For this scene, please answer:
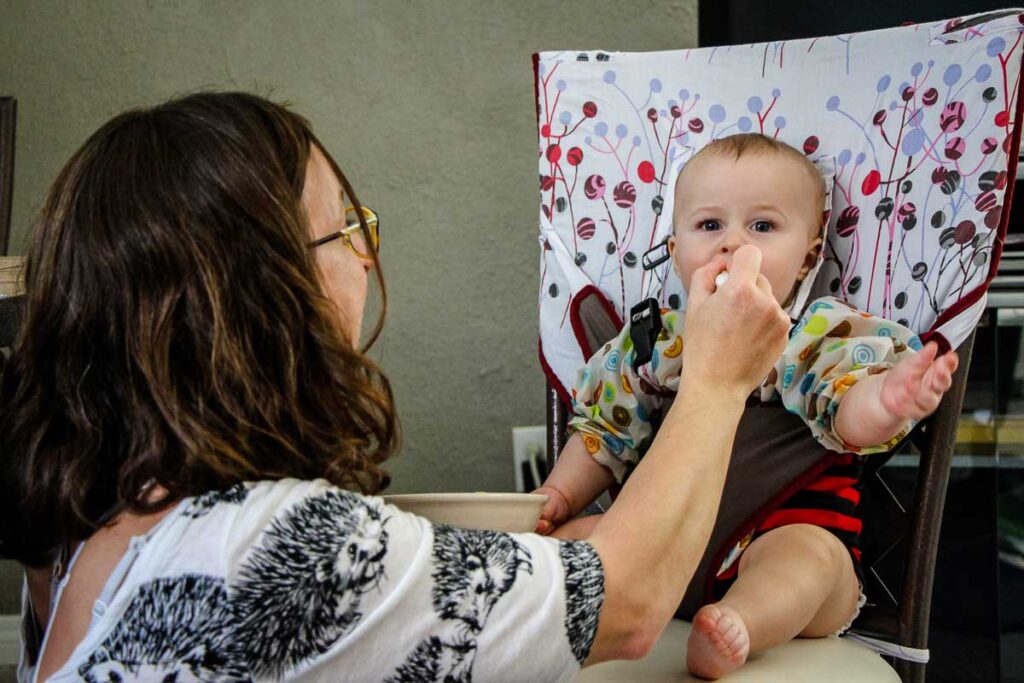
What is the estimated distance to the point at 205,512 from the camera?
674 mm

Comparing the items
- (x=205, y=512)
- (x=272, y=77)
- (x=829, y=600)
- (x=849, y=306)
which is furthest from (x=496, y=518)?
(x=272, y=77)

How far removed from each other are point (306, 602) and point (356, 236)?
0.32 meters

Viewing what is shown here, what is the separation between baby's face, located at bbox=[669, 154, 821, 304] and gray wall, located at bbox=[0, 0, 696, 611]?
101cm

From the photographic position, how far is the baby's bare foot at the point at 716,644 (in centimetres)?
92

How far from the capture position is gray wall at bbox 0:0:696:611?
7.30 feet

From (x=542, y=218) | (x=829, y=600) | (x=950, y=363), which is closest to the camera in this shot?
(x=950, y=363)

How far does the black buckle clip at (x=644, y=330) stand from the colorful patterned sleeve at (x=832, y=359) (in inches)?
6.1

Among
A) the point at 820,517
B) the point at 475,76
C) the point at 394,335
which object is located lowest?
the point at 394,335

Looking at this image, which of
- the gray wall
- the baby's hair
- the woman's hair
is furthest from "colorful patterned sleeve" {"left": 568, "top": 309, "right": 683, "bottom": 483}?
the gray wall

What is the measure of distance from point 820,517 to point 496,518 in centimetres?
47

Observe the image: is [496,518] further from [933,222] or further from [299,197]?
[933,222]

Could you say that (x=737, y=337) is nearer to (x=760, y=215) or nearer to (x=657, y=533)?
(x=657, y=533)

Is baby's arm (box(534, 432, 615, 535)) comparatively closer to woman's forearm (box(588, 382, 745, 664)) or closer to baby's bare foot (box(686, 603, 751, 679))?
baby's bare foot (box(686, 603, 751, 679))

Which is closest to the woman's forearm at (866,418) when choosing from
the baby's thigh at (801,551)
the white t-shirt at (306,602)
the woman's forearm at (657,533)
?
the baby's thigh at (801,551)
